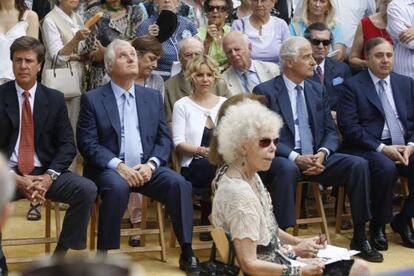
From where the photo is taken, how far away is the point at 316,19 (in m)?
6.78

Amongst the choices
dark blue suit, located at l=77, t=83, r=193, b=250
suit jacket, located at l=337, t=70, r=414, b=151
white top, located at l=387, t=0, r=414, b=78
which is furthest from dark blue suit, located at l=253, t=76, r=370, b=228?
white top, located at l=387, t=0, r=414, b=78

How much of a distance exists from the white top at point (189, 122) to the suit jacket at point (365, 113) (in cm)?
98

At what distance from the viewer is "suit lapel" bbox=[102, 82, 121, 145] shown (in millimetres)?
5055

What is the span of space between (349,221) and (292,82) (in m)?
1.15

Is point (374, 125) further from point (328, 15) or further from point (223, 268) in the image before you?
point (223, 268)

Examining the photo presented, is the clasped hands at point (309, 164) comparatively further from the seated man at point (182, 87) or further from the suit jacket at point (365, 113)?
the seated man at point (182, 87)

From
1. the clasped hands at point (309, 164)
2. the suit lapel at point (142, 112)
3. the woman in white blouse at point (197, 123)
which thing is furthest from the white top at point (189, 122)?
the clasped hands at point (309, 164)

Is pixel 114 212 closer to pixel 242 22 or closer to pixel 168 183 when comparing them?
pixel 168 183

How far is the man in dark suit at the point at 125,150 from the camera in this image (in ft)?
15.6

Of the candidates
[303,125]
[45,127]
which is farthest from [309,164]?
[45,127]

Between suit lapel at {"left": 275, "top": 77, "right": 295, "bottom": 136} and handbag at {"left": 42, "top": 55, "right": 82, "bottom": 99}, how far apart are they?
57.3 inches

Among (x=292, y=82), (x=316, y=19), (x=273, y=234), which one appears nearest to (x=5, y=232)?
(x=292, y=82)

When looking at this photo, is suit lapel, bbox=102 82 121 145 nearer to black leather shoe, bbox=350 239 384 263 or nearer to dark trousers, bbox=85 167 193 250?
dark trousers, bbox=85 167 193 250

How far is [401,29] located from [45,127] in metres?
3.02
